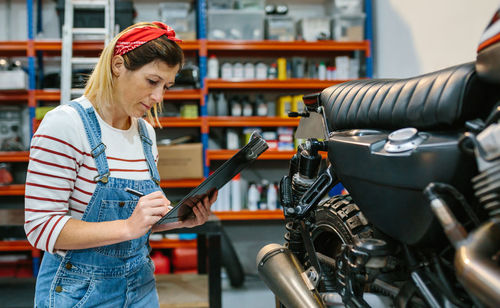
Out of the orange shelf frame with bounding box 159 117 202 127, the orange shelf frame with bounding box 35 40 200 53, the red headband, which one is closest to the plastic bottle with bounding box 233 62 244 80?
the orange shelf frame with bounding box 159 117 202 127

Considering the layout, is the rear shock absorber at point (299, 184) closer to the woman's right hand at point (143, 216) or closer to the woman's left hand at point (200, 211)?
the woman's left hand at point (200, 211)

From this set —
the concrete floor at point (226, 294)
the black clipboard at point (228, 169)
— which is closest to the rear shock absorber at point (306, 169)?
the black clipboard at point (228, 169)

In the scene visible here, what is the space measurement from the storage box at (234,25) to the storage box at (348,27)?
2.16 ft

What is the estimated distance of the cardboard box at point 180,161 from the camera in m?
3.38

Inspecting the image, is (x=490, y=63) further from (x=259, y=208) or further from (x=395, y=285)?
(x=259, y=208)

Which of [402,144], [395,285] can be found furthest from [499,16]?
[395,285]

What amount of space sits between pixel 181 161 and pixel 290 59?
1.47m

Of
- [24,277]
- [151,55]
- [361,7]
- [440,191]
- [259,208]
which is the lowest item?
[24,277]

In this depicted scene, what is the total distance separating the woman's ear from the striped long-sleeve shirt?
0.12 metres

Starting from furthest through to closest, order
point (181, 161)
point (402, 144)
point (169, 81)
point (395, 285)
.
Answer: point (181, 161) → point (169, 81) → point (395, 285) → point (402, 144)

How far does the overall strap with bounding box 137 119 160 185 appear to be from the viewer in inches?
49.7

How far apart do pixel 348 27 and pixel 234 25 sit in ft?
3.30

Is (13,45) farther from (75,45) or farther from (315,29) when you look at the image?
(315,29)

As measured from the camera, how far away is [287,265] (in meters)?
1.13
